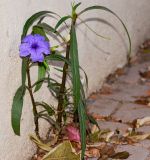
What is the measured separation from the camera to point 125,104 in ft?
13.1

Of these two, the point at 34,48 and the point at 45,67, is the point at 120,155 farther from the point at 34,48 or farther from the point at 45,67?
the point at 34,48

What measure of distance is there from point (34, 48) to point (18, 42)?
0.49 feet

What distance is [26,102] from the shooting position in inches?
117

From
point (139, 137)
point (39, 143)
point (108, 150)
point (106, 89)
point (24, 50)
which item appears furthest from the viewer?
point (106, 89)

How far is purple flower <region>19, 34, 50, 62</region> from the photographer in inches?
105

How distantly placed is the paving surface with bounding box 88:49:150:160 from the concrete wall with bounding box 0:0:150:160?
5.0 inches

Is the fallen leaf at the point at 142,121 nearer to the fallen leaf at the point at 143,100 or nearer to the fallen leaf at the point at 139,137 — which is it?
the fallen leaf at the point at 139,137

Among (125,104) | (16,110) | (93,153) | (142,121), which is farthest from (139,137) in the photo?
(16,110)

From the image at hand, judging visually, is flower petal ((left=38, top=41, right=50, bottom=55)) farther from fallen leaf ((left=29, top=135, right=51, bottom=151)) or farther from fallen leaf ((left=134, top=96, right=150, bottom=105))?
fallen leaf ((left=134, top=96, right=150, bottom=105))

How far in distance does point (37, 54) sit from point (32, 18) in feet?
0.74

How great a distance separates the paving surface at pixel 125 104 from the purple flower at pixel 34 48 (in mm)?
960

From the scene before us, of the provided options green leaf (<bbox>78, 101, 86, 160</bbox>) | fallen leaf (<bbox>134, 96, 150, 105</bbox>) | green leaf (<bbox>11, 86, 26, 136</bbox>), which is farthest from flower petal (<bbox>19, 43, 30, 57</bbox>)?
fallen leaf (<bbox>134, 96, 150, 105</bbox>)

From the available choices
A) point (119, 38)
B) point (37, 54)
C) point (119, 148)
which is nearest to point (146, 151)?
point (119, 148)

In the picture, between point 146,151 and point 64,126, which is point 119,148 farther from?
point 64,126
